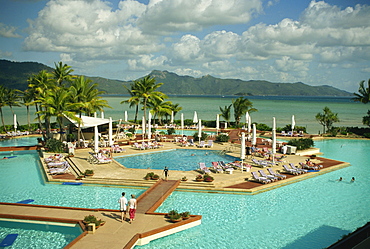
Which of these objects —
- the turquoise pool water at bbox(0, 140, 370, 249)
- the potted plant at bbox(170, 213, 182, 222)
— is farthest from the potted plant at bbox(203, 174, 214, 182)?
the potted plant at bbox(170, 213, 182, 222)

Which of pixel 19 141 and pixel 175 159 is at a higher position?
pixel 175 159

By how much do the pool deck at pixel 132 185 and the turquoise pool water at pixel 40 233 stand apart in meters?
0.35

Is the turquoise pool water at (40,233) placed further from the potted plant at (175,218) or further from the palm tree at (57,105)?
the palm tree at (57,105)

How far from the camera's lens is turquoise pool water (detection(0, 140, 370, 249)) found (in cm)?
1086

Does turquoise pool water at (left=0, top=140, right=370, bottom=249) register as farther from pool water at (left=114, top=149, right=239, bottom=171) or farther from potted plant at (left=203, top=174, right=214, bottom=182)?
pool water at (left=114, top=149, right=239, bottom=171)

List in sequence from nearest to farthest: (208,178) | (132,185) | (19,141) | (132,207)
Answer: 1. (132,207)
2. (208,178)
3. (132,185)
4. (19,141)

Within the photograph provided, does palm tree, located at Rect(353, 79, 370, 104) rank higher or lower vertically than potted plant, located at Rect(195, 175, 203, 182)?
higher

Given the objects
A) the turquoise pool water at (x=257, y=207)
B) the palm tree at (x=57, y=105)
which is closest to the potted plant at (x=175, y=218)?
the turquoise pool water at (x=257, y=207)

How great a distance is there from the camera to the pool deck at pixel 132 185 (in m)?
10.1

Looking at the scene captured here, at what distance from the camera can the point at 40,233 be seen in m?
11.2

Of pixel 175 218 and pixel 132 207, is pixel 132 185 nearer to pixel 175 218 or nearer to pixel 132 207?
pixel 132 207

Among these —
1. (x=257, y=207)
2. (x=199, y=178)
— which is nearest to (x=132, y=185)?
(x=199, y=178)

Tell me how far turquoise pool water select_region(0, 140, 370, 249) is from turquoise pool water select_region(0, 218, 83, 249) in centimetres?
225

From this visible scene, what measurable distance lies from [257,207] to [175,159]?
10479 millimetres
